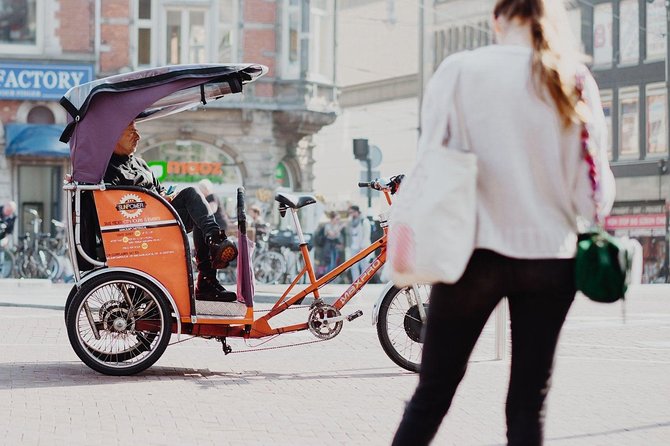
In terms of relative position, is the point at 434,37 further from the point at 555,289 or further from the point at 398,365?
the point at 555,289

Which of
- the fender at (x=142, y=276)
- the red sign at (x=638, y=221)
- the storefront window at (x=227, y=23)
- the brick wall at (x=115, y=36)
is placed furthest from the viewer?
the red sign at (x=638, y=221)

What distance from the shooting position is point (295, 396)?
8484mm

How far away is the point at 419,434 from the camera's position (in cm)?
420

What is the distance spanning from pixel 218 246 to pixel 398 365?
1483mm

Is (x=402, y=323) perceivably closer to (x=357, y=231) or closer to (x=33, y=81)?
(x=357, y=231)

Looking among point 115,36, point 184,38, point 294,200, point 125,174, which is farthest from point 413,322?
point 184,38

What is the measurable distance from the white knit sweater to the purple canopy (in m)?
5.57

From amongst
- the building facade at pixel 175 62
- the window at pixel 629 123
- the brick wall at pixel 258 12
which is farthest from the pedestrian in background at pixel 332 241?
the window at pixel 629 123

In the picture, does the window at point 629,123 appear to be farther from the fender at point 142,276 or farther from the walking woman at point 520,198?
the walking woman at point 520,198

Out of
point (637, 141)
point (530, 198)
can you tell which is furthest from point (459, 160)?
point (637, 141)

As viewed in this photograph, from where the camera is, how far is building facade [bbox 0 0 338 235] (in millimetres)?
34312

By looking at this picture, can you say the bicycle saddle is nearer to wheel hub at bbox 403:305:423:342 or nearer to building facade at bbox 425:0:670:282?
wheel hub at bbox 403:305:423:342

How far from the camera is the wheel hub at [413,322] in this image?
9.69 m

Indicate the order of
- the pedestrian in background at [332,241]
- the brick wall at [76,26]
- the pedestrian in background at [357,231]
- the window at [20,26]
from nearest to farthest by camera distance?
the pedestrian in background at [357,231], the pedestrian in background at [332,241], the window at [20,26], the brick wall at [76,26]
